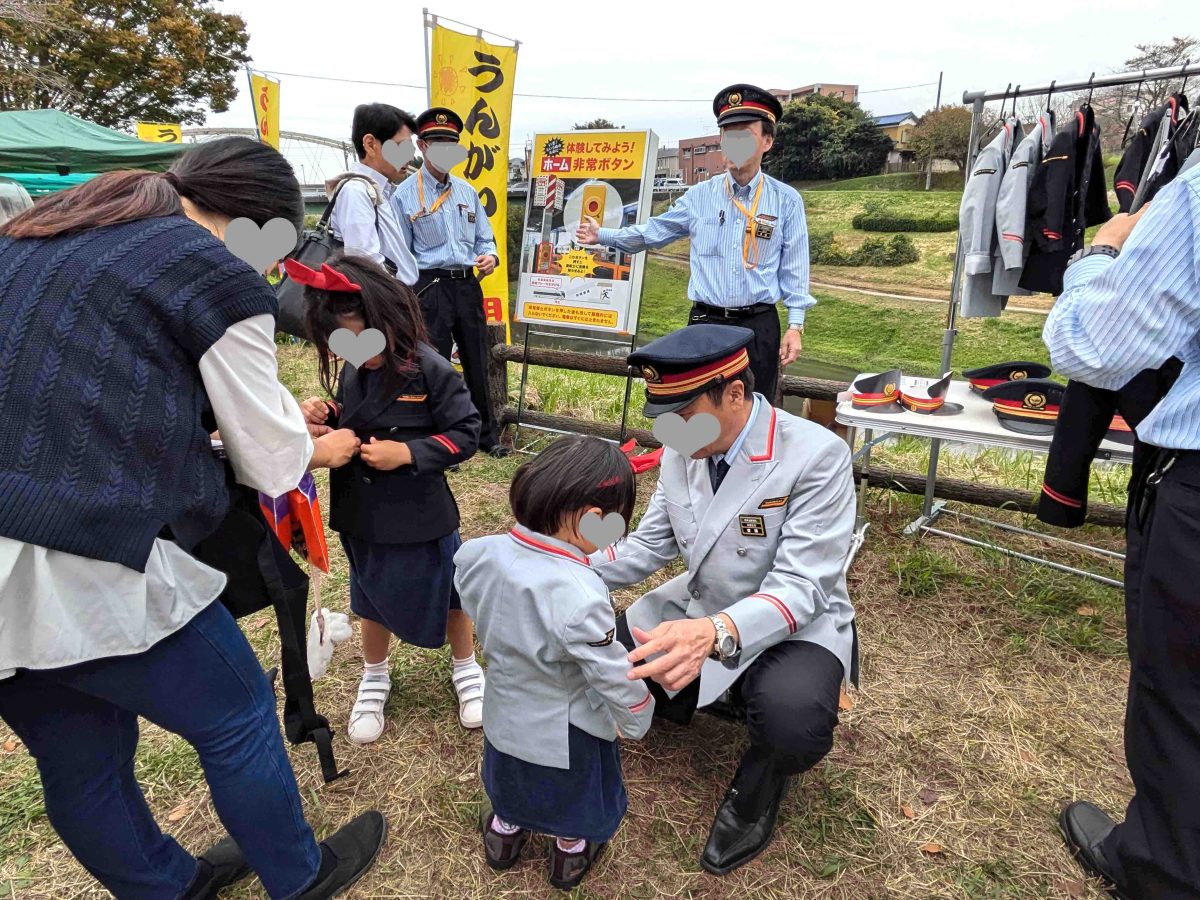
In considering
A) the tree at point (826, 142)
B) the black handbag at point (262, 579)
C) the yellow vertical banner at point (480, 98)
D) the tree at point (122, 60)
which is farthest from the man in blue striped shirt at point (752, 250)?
the tree at point (826, 142)

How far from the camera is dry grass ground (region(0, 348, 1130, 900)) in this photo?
73.5 inches

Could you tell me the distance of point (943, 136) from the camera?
76.0 feet

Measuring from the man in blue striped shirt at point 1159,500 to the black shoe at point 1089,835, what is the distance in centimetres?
21

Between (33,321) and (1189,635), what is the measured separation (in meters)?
2.17

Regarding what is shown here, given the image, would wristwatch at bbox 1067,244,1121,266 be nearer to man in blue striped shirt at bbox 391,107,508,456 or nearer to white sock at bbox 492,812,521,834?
white sock at bbox 492,812,521,834

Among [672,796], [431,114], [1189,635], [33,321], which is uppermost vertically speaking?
[431,114]

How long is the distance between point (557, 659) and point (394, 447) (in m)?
0.80

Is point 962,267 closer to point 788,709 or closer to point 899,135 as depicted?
point 788,709

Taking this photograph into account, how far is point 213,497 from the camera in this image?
127 cm

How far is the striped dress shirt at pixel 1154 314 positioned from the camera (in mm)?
1308

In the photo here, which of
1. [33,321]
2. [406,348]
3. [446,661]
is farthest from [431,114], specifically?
[33,321]

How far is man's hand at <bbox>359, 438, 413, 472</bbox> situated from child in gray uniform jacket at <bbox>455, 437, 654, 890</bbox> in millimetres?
435

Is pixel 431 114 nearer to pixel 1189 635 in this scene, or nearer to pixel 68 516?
pixel 68 516

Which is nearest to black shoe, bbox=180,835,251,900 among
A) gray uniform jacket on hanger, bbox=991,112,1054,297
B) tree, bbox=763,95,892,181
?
gray uniform jacket on hanger, bbox=991,112,1054,297
